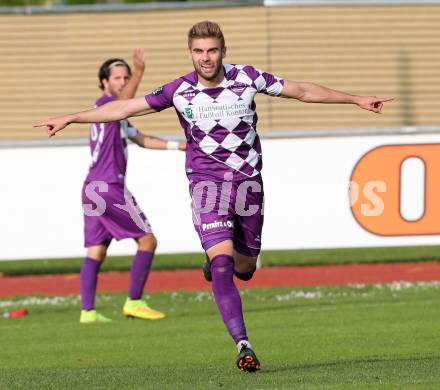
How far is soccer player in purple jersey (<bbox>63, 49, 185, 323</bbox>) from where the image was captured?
13156 millimetres

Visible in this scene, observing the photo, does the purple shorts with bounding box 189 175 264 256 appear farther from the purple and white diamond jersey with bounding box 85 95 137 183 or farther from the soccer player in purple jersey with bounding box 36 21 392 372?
the purple and white diamond jersey with bounding box 85 95 137 183

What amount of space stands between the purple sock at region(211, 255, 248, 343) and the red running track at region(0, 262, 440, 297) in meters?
8.04

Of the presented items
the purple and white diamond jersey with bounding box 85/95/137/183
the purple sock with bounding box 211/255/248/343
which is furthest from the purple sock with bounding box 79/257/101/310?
the purple sock with bounding box 211/255/248/343

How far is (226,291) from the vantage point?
8.69 meters

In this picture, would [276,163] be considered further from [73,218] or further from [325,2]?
[325,2]

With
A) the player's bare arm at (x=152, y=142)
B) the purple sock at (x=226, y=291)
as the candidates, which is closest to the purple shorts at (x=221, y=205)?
the purple sock at (x=226, y=291)

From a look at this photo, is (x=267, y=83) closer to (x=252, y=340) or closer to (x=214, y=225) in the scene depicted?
(x=214, y=225)

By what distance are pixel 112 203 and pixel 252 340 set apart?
2.66 m

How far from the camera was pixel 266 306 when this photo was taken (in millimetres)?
14344

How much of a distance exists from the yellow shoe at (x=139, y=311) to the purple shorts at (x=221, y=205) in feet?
14.0

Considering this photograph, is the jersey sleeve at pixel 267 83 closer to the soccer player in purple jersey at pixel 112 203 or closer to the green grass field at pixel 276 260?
the soccer player in purple jersey at pixel 112 203

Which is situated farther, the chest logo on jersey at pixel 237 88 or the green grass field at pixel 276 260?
the green grass field at pixel 276 260

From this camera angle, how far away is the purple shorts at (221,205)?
8875mm

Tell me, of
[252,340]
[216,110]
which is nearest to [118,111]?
[216,110]
